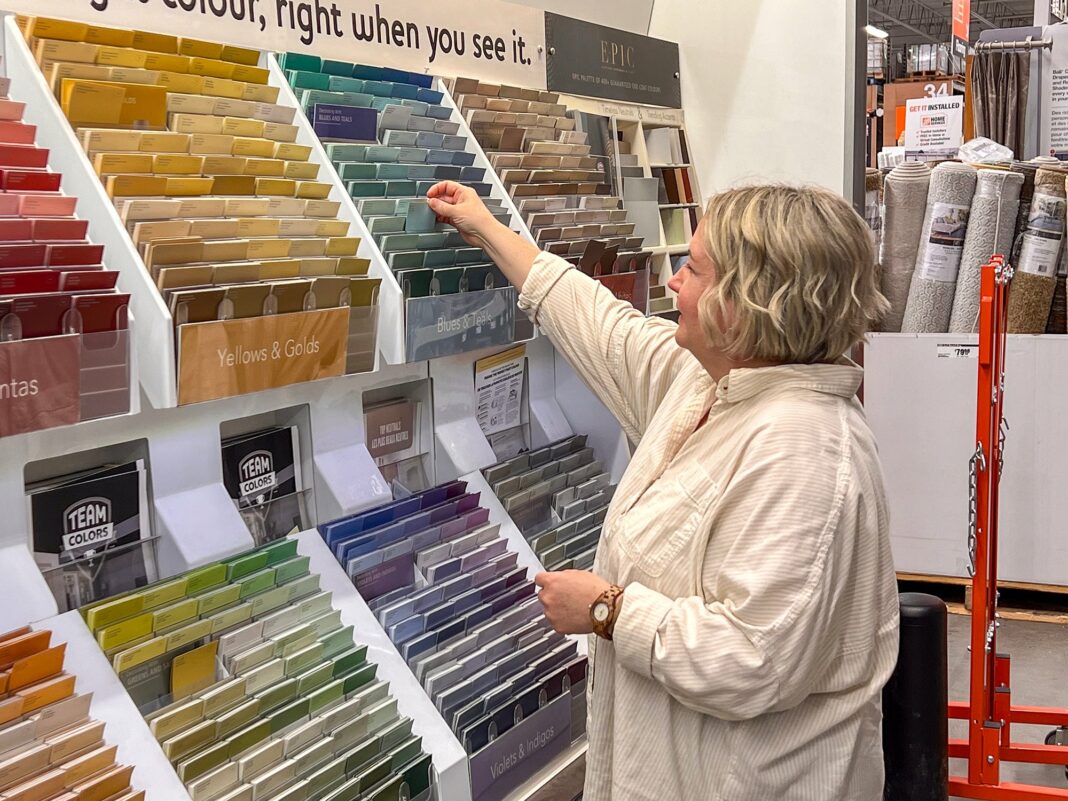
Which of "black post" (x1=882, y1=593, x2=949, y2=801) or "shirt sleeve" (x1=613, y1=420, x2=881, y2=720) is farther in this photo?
"black post" (x1=882, y1=593, x2=949, y2=801)

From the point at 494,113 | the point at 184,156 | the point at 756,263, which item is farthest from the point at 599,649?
the point at 494,113

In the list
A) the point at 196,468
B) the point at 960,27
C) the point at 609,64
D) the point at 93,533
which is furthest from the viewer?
the point at 960,27

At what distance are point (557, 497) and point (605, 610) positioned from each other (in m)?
1.11

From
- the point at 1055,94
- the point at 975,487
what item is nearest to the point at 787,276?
the point at 975,487

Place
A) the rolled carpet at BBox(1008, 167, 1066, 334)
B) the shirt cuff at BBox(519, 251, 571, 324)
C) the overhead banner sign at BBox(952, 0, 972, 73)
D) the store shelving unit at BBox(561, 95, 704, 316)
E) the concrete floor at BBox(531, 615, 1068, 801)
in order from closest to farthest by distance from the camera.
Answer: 1. the shirt cuff at BBox(519, 251, 571, 324)
2. the store shelving unit at BBox(561, 95, 704, 316)
3. the concrete floor at BBox(531, 615, 1068, 801)
4. the rolled carpet at BBox(1008, 167, 1066, 334)
5. the overhead banner sign at BBox(952, 0, 972, 73)

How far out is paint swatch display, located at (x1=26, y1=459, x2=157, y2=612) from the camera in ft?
5.90

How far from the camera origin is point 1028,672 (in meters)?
4.30

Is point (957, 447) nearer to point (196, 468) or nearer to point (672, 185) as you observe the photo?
point (672, 185)

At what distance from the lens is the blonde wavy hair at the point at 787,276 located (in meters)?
1.63

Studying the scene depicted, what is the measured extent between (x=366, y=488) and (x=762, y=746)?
99 centimetres

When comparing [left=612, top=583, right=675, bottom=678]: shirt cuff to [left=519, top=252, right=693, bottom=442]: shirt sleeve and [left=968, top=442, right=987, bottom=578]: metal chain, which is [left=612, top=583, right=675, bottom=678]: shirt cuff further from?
[left=968, top=442, right=987, bottom=578]: metal chain

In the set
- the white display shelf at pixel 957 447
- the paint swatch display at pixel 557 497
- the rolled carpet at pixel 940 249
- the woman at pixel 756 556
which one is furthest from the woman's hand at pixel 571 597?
the rolled carpet at pixel 940 249

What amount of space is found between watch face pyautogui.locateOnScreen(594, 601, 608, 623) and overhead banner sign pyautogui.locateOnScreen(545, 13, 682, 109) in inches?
67.2

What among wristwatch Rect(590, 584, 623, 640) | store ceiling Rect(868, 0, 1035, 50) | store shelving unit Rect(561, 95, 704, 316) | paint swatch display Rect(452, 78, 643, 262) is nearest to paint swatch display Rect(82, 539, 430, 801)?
wristwatch Rect(590, 584, 623, 640)
